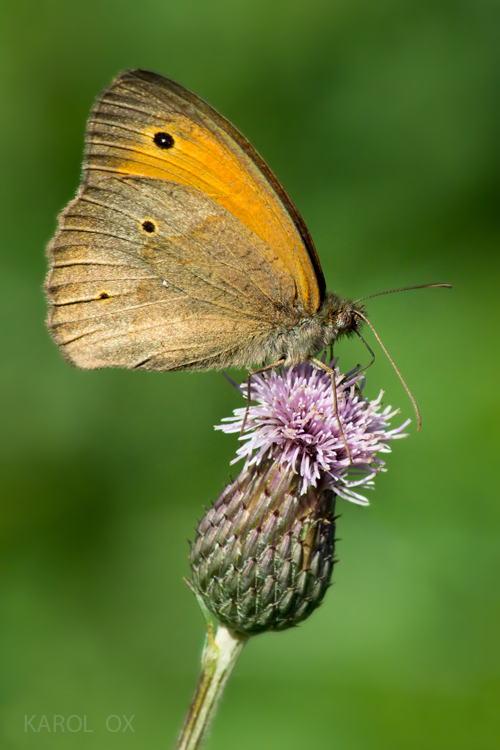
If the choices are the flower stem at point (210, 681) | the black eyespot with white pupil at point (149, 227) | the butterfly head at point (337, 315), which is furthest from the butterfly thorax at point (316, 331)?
the flower stem at point (210, 681)

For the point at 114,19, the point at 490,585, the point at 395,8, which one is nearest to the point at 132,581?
the point at 490,585

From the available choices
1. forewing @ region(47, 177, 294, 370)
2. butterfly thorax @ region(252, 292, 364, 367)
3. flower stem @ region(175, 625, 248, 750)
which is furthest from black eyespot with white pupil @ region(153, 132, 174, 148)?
flower stem @ region(175, 625, 248, 750)

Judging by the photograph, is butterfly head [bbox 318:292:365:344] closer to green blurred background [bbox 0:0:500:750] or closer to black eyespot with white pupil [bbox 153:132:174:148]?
black eyespot with white pupil [bbox 153:132:174:148]

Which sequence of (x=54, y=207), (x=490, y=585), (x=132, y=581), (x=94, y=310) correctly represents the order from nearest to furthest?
1. (x=94, y=310)
2. (x=490, y=585)
3. (x=132, y=581)
4. (x=54, y=207)

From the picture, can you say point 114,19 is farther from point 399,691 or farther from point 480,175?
point 399,691

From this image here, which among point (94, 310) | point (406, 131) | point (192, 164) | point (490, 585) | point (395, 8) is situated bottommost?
point (490, 585)

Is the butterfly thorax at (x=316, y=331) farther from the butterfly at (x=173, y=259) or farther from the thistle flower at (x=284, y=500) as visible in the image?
the thistle flower at (x=284, y=500)
